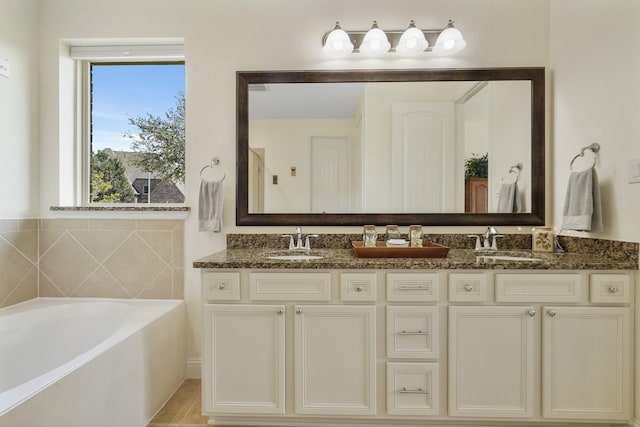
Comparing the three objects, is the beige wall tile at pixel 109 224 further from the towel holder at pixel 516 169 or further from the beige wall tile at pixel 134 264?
the towel holder at pixel 516 169

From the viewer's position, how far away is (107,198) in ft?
7.80

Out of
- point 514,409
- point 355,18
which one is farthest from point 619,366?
point 355,18

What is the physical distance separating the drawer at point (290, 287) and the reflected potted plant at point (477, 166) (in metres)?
1.12

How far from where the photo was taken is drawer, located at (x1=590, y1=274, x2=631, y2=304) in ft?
5.12

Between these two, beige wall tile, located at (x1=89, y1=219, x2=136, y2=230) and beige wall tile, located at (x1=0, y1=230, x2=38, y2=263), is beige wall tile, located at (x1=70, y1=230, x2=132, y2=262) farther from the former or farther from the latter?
beige wall tile, located at (x1=0, y1=230, x2=38, y2=263)

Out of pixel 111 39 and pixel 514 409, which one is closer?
pixel 514 409

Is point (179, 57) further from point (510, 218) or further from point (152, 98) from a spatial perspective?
point (510, 218)

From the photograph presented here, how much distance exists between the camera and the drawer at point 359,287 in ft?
5.26

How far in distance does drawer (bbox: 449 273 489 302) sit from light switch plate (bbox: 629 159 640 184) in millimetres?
777

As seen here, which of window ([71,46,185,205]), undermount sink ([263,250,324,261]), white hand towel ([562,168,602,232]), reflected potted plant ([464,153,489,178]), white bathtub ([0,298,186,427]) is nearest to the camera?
white bathtub ([0,298,186,427])

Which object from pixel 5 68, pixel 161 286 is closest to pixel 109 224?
pixel 161 286

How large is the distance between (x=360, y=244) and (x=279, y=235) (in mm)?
501

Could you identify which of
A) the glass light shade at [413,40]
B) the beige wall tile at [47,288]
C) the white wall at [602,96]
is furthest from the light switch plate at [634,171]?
the beige wall tile at [47,288]

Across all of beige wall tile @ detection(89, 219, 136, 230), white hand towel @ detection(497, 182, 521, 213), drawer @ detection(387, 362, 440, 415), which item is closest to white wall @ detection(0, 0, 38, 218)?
beige wall tile @ detection(89, 219, 136, 230)
